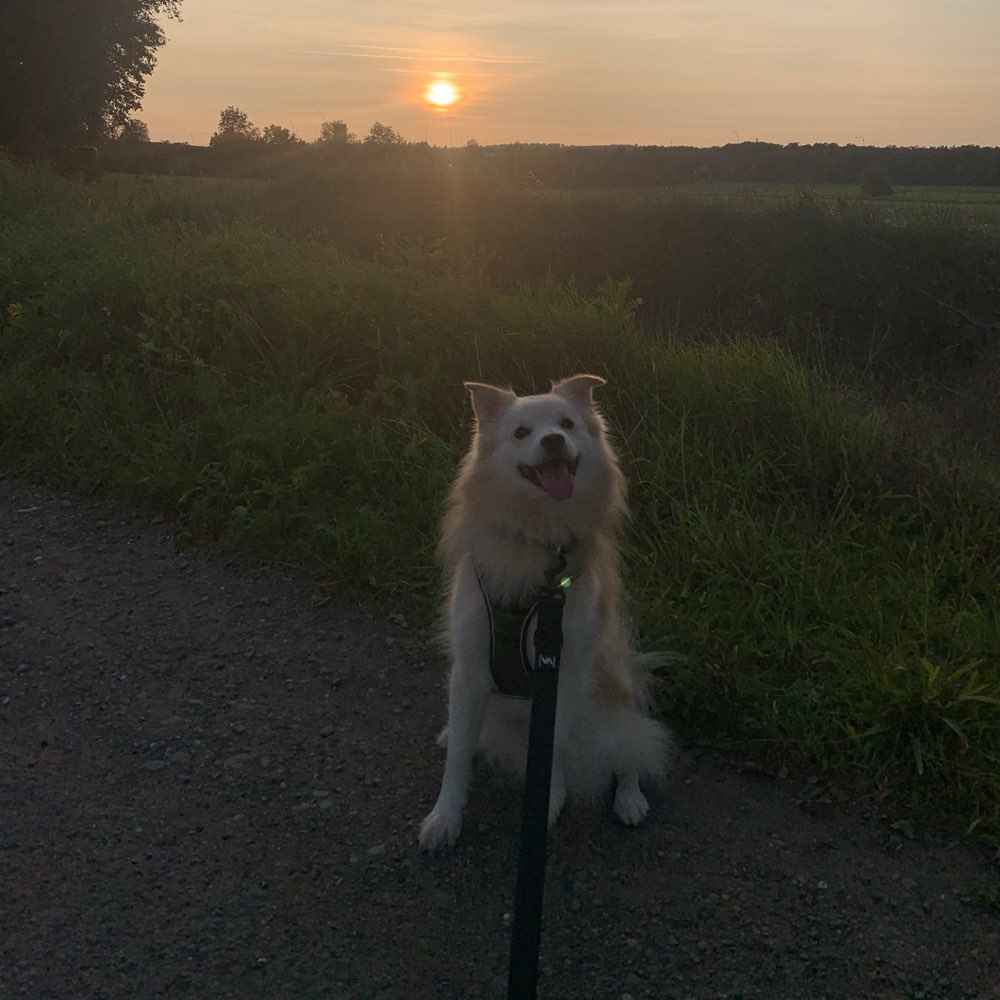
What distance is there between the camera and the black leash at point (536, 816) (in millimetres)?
2109

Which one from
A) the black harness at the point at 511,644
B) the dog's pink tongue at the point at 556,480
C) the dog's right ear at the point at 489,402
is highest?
the dog's right ear at the point at 489,402

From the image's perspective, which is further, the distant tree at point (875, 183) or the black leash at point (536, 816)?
the distant tree at point (875, 183)

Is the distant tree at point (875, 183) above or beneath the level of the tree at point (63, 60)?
beneath

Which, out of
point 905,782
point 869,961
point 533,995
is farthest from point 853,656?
point 533,995

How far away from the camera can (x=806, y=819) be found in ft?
10.1

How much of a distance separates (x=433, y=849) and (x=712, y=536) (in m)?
2.13

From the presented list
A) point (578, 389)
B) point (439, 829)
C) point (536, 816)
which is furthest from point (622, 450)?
point (536, 816)

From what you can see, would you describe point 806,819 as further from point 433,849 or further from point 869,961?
point 433,849

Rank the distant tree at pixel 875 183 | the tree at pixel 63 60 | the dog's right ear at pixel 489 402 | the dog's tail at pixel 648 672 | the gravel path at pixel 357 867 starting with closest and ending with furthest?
the gravel path at pixel 357 867 → the dog's right ear at pixel 489 402 → the dog's tail at pixel 648 672 → the distant tree at pixel 875 183 → the tree at pixel 63 60

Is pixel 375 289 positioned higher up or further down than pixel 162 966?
higher up

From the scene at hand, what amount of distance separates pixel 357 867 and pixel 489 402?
1.60 m

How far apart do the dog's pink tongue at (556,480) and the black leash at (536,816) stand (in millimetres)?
476

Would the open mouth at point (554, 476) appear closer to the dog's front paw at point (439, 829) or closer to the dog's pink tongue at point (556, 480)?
the dog's pink tongue at point (556, 480)

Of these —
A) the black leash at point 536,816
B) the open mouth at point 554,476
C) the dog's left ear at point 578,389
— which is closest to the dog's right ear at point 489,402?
the dog's left ear at point 578,389
